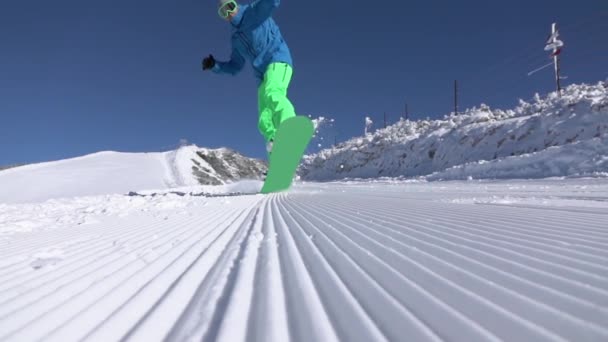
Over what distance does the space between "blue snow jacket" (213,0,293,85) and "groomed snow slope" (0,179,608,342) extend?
4.69 metres

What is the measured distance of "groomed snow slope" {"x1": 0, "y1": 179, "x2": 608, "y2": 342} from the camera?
2.68 feet

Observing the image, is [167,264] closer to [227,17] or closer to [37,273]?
[37,273]

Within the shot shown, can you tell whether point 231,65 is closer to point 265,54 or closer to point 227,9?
point 265,54

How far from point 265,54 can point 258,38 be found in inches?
11.6

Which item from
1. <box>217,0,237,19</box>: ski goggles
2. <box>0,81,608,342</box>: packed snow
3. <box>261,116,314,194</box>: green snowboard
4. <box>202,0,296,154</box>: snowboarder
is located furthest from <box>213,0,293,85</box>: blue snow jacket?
<box>0,81,608,342</box>: packed snow

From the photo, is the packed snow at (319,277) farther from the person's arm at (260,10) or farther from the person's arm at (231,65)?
the person's arm at (231,65)

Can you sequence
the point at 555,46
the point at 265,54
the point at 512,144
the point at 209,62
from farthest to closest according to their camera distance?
the point at 555,46, the point at 512,144, the point at 209,62, the point at 265,54

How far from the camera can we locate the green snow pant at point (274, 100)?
19.9 feet

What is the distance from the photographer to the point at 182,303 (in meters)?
1.02

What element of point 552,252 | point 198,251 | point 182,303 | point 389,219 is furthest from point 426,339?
point 389,219

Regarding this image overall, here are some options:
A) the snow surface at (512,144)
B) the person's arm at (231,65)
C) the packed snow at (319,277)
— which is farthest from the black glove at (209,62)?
the snow surface at (512,144)

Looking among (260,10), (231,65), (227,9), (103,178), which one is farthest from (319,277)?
(103,178)

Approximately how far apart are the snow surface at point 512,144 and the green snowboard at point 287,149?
471cm

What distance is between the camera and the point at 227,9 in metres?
5.93
